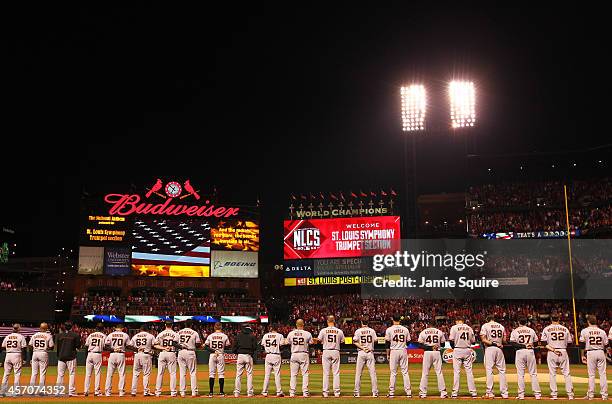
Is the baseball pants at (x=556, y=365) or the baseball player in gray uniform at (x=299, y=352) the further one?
the baseball player in gray uniform at (x=299, y=352)

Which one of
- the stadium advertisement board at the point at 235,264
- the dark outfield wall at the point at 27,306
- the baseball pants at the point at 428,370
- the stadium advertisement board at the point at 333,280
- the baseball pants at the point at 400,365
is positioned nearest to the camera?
the baseball pants at the point at 428,370

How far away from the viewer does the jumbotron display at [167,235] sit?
52188 millimetres

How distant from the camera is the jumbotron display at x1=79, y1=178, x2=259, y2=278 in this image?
52.2 metres

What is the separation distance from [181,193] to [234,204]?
4.48 m

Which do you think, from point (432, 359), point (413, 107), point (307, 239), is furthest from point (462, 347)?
point (307, 239)

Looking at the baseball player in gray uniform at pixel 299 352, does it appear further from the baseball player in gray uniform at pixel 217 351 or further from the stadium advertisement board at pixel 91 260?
the stadium advertisement board at pixel 91 260

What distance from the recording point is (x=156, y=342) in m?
18.0

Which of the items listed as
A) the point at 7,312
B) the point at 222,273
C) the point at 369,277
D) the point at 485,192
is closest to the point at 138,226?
the point at 222,273

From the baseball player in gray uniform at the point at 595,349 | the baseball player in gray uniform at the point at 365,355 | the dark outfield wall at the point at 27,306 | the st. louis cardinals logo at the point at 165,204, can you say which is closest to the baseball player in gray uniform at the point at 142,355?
the baseball player in gray uniform at the point at 365,355

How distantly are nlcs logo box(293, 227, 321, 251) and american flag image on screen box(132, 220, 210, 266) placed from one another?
7.76 m

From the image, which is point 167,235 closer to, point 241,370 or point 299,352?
point 241,370

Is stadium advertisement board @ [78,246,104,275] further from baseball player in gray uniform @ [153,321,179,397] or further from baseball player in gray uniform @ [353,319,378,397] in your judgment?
baseball player in gray uniform @ [353,319,378,397]

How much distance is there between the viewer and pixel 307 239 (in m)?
56.1

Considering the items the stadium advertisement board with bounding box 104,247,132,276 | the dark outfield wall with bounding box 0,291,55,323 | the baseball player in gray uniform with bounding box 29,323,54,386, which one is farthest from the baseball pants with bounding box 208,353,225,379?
the stadium advertisement board with bounding box 104,247,132,276
